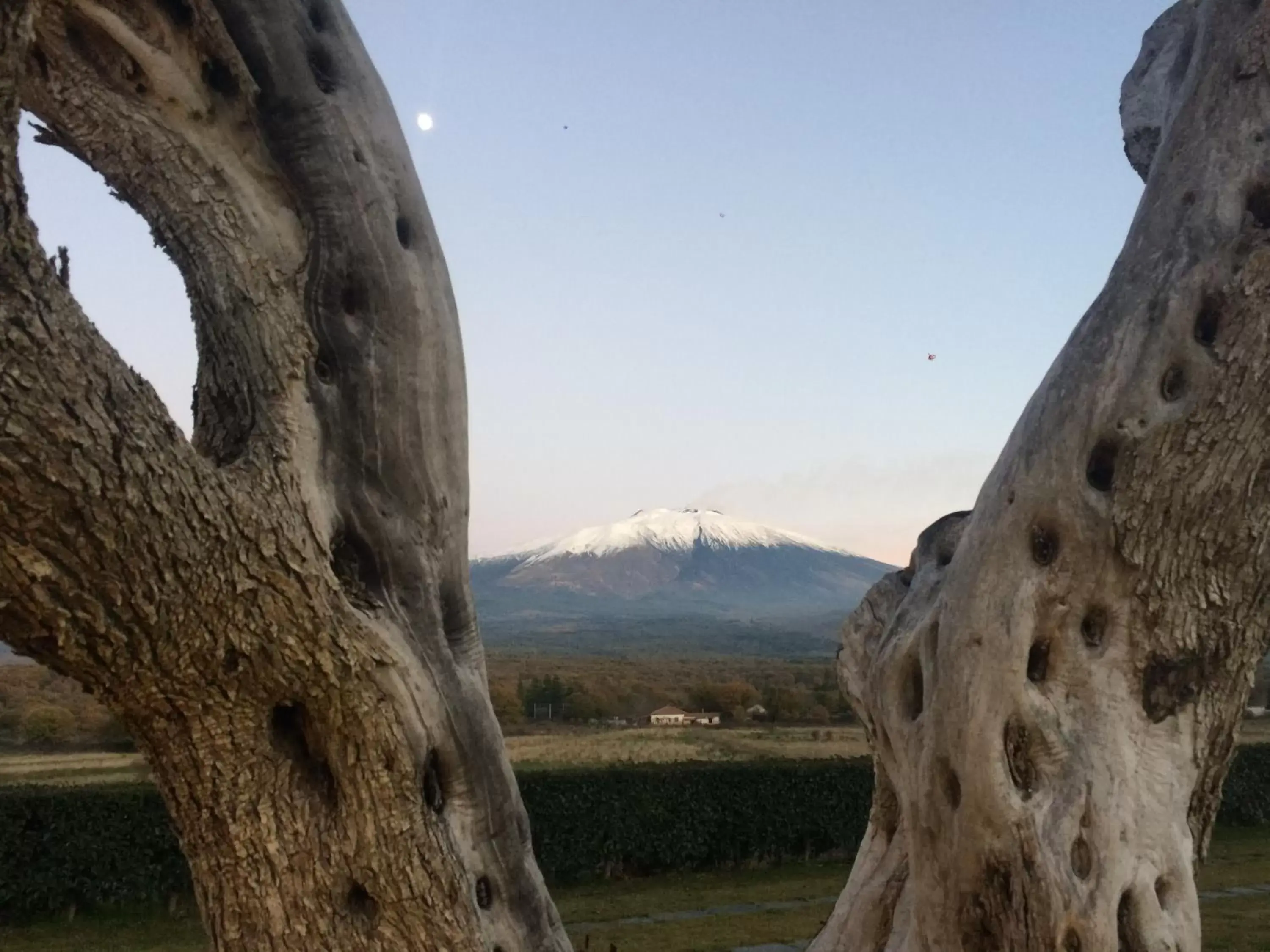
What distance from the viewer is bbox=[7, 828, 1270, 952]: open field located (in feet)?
35.5

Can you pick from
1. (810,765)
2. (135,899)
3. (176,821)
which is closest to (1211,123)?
(176,821)

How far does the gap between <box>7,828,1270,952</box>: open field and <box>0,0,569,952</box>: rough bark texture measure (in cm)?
784

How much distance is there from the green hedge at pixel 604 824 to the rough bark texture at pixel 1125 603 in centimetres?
1175

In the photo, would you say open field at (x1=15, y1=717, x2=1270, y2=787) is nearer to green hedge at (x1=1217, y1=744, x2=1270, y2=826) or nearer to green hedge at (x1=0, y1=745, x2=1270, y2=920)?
green hedge at (x1=1217, y1=744, x2=1270, y2=826)

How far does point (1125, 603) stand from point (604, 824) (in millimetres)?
13175

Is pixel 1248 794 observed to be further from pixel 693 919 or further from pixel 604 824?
pixel 693 919

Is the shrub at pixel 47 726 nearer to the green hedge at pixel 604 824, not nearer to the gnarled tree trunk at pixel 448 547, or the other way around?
the green hedge at pixel 604 824

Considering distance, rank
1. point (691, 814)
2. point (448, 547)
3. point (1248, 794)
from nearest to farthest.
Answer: point (448, 547) → point (691, 814) → point (1248, 794)

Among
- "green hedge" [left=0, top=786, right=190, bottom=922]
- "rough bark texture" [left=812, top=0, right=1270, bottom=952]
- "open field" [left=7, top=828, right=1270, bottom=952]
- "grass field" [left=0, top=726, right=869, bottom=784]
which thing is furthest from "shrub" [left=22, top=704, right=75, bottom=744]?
"rough bark texture" [left=812, top=0, right=1270, bottom=952]

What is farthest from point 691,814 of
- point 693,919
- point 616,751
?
point 616,751

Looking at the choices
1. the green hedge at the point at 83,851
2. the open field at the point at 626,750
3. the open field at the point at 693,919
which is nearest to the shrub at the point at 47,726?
the open field at the point at 626,750

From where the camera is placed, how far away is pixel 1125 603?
3.59 meters

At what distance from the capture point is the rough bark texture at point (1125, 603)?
11.5 feet

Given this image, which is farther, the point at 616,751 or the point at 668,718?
the point at 668,718
